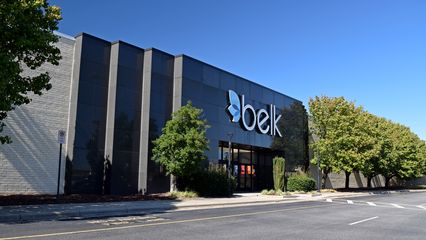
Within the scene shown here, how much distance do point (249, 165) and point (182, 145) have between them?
16.1m

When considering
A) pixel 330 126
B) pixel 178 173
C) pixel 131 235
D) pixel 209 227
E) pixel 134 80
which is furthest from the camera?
pixel 330 126

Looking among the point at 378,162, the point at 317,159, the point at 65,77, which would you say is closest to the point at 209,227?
the point at 65,77

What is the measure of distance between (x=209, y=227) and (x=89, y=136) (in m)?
14.0

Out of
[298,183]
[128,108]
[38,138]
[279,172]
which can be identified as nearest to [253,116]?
[279,172]

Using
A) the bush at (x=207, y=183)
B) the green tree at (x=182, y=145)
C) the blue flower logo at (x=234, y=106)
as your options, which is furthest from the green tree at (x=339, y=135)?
the green tree at (x=182, y=145)

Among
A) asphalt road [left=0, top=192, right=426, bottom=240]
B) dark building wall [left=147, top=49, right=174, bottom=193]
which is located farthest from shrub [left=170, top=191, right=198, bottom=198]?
asphalt road [left=0, top=192, right=426, bottom=240]

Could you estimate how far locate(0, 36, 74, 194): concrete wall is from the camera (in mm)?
21125

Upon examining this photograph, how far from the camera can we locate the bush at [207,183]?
2744 centimetres

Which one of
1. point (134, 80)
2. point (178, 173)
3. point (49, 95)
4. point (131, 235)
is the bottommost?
point (131, 235)

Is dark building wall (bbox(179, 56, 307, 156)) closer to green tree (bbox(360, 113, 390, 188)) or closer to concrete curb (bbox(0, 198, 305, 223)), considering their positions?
green tree (bbox(360, 113, 390, 188))

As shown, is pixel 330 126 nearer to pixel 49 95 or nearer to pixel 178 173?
pixel 178 173

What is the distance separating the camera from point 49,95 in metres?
23.1

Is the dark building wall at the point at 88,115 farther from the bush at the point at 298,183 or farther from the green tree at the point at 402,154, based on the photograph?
the green tree at the point at 402,154

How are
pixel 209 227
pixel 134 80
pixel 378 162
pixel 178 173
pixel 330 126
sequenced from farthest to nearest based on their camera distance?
1. pixel 378 162
2. pixel 330 126
3. pixel 134 80
4. pixel 178 173
5. pixel 209 227
